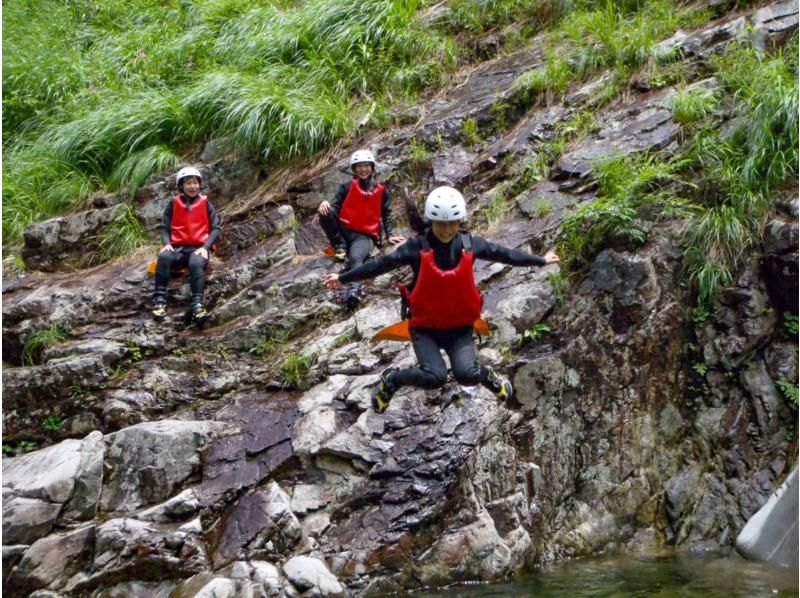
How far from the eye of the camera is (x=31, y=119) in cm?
1332

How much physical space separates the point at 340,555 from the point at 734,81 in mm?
6353

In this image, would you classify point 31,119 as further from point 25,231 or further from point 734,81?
point 734,81

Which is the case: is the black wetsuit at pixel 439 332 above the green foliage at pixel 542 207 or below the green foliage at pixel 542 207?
above

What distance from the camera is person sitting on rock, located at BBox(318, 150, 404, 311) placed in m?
8.62

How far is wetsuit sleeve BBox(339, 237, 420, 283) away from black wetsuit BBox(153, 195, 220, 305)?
3.28 meters

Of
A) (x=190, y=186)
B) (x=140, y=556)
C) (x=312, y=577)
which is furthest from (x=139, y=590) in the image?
(x=190, y=186)

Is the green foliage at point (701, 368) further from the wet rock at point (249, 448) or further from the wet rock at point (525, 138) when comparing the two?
the wet rock at point (249, 448)

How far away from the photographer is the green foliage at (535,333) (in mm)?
7398

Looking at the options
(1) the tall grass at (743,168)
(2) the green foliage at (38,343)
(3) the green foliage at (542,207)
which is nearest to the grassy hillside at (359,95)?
(1) the tall grass at (743,168)

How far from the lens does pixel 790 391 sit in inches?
283

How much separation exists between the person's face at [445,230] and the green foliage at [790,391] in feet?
11.5

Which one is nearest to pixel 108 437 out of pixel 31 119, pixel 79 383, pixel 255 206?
pixel 79 383

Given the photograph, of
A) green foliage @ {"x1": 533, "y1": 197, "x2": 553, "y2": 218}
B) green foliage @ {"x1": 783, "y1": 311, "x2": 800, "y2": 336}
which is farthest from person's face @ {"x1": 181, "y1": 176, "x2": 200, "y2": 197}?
green foliage @ {"x1": 783, "y1": 311, "x2": 800, "y2": 336}

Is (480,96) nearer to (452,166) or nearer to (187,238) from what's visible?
(452,166)
